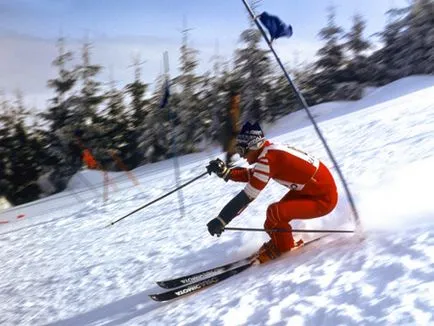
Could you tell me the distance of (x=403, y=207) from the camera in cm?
593

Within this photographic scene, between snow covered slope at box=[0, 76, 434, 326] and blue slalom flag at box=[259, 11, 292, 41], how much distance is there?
2.24 m

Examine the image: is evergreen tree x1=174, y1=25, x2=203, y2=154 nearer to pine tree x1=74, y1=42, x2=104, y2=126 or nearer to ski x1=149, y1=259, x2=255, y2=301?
pine tree x1=74, y1=42, x2=104, y2=126

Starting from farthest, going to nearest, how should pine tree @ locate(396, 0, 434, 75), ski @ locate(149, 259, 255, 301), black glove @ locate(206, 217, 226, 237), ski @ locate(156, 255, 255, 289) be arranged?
pine tree @ locate(396, 0, 434, 75) < ski @ locate(156, 255, 255, 289) < ski @ locate(149, 259, 255, 301) < black glove @ locate(206, 217, 226, 237)

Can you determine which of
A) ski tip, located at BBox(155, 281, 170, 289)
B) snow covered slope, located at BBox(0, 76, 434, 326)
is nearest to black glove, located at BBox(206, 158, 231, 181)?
snow covered slope, located at BBox(0, 76, 434, 326)

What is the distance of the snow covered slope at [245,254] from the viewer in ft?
13.9

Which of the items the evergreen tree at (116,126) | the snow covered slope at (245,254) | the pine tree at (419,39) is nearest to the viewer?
the snow covered slope at (245,254)

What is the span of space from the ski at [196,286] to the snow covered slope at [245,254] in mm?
135

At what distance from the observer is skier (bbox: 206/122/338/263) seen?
18.2 feet

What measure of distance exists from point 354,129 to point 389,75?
35.1 feet

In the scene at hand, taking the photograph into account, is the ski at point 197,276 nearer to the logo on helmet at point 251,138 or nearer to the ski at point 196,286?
the ski at point 196,286

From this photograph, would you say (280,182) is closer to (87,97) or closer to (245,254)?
(245,254)

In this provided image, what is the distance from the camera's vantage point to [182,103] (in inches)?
944

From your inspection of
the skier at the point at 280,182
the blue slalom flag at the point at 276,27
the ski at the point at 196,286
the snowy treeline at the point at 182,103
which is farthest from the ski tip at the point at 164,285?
the snowy treeline at the point at 182,103

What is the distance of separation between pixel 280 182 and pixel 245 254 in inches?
50.9
